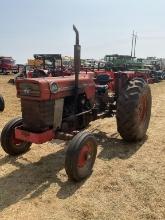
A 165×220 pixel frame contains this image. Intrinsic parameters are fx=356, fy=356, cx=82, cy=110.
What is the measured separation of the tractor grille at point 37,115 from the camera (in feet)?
17.3

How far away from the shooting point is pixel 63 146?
21.8 ft

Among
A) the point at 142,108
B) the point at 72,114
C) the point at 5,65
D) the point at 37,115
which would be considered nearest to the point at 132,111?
the point at 142,108

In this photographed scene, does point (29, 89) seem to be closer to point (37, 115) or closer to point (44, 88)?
point (44, 88)

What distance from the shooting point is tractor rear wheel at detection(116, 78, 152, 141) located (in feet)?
20.9

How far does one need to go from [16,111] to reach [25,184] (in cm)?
588

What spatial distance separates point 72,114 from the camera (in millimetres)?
5973

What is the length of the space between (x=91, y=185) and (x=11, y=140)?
168 centimetres

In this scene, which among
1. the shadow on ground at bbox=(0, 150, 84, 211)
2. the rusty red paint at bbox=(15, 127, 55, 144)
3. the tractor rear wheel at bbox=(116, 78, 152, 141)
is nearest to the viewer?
the shadow on ground at bbox=(0, 150, 84, 211)

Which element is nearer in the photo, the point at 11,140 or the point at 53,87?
the point at 53,87

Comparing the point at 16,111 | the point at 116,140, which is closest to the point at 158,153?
the point at 116,140

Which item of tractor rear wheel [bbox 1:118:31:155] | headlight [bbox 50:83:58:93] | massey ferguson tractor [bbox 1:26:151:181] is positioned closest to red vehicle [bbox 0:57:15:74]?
massey ferguson tractor [bbox 1:26:151:181]

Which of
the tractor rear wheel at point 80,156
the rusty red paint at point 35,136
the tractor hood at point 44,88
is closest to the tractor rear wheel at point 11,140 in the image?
the rusty red paint at point 35,136

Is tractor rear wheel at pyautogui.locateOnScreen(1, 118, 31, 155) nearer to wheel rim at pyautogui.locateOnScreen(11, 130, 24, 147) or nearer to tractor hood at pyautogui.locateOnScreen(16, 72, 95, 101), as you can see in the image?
wheel rim at pyautogui.locateOnScreen(11, 130, 24, 147)

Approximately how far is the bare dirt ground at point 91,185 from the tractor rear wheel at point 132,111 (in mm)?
256
